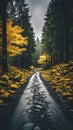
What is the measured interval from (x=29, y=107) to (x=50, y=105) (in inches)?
46.2

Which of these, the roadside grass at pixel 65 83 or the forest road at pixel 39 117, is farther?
the roadside grass at pixel 65 83

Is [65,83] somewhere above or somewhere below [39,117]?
above

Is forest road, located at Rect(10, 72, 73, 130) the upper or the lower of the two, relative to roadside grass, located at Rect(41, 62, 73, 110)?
lower

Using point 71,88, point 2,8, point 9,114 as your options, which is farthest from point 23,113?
point 2,8

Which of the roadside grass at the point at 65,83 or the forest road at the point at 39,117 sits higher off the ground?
the roadside grass at the point at 65,83

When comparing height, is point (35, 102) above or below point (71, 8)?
below

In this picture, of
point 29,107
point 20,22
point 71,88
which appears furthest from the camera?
point 20,22

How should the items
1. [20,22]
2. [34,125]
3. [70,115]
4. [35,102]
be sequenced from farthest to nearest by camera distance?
1. [20,22]
2. [35,102]
3. [70,115]
4. [34,125]

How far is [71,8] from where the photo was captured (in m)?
24.3

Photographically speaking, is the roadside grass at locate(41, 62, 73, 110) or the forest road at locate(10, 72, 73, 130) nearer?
the forest road at locate(10, 72, 73, 130)

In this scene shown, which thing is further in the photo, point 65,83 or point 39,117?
point 65,83

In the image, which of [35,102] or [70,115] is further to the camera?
[35,102]

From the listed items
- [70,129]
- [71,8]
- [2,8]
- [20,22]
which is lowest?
[70,129]

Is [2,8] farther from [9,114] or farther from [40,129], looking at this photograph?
[40,129]
